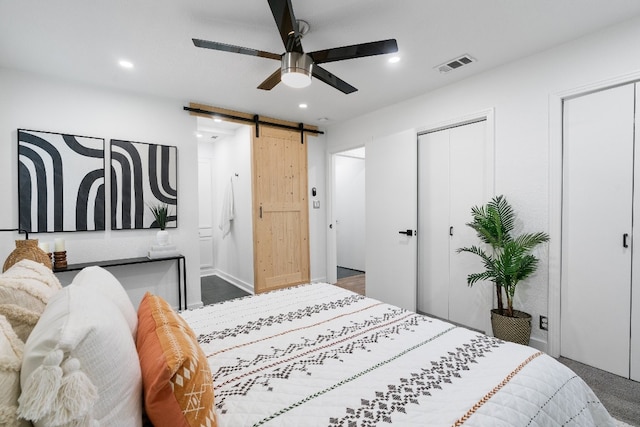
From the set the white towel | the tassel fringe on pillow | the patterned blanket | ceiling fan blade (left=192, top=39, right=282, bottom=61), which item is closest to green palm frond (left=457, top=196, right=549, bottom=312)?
the patterned blanket

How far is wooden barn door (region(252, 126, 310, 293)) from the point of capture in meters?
4.36

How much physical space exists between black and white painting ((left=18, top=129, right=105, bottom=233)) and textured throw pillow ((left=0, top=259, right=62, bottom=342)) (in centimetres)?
208

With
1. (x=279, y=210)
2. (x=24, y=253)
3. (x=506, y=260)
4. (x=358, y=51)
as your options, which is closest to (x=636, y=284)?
(x=506, y=260)

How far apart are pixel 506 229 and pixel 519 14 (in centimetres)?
166

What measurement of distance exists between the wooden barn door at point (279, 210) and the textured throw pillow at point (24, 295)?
3.07 m

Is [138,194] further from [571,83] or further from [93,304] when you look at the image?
[571,83]

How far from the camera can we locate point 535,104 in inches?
103

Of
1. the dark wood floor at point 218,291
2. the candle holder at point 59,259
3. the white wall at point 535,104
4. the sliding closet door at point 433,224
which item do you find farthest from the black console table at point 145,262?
the white wall at point 535,104

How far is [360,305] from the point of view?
6.81 feet

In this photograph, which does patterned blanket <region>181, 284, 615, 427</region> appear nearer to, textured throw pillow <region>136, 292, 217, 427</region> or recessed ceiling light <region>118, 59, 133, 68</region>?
textured throw pillow <region>136, 292, 217, 427</region>

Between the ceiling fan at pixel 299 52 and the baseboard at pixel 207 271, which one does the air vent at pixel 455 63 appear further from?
the baseboard at pixel 207 271

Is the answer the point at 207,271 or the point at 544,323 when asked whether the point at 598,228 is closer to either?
the point at 544,323

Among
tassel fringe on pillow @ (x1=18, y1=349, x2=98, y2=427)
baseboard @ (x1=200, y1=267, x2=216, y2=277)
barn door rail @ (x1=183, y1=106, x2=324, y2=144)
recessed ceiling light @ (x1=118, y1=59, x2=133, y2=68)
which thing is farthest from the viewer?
baseboard @ (x1=200, y1=267, x2=216, y2=277)

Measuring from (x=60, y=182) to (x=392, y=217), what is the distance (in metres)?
3.58
